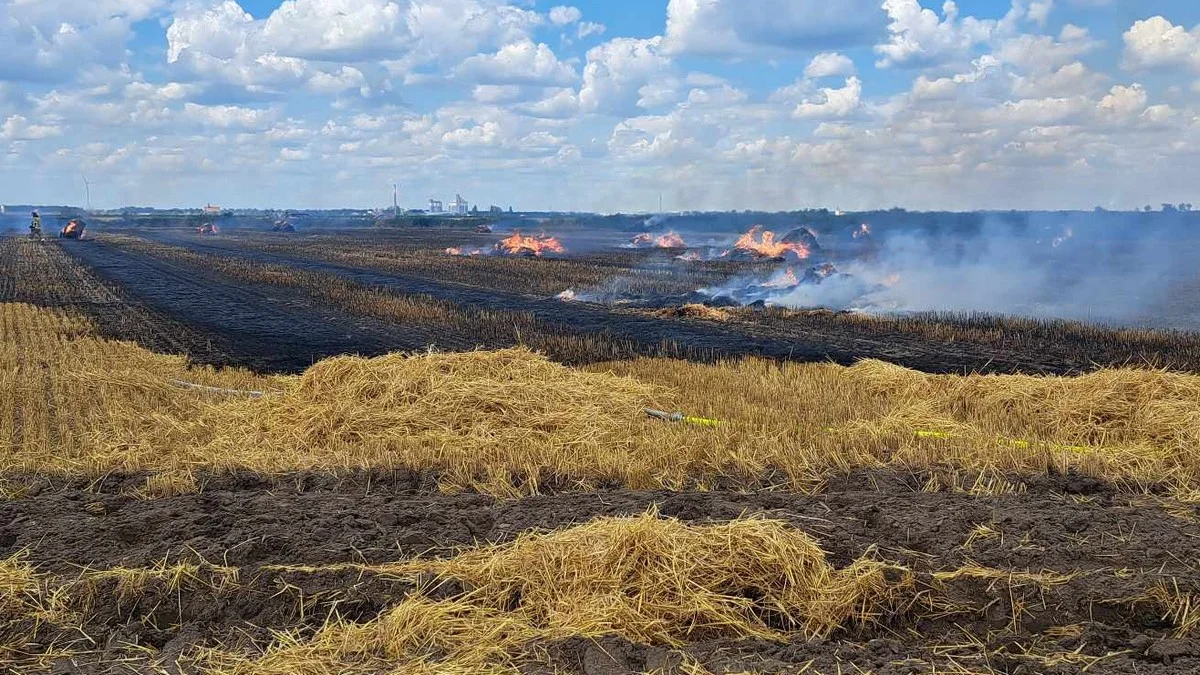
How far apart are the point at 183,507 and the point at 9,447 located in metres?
3.55

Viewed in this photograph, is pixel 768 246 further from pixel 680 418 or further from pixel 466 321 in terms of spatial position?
A: pixel 680 418

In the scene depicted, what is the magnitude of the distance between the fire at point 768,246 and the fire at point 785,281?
11157 mm

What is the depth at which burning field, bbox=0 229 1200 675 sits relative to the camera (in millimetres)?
5125

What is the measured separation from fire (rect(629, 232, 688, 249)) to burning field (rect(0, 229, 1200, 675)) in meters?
42.6

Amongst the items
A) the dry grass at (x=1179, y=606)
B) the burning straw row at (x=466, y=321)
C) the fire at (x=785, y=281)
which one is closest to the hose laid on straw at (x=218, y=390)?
the burning straw row at (x=466, y=321)

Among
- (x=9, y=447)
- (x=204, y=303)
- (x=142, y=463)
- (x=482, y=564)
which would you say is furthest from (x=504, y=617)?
(x=204, y=303)

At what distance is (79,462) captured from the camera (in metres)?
9.16

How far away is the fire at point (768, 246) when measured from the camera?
4466cm

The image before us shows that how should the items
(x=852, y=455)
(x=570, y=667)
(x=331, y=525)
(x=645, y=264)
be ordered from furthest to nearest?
(x=645, y=264) → (x=852, y=455) → (x=331, y=525) → (x=570, y=667)

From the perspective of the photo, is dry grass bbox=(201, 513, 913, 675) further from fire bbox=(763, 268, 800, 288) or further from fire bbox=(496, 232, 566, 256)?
fire bbox=(496, 232, 566, 256)

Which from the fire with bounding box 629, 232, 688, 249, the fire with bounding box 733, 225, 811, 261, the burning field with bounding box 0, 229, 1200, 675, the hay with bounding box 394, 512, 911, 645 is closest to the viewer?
the burning field with bounding box 0, 229, 1200, 675

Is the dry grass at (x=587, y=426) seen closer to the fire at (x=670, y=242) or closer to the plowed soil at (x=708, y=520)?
the plowed soil at (x=708, y=520)

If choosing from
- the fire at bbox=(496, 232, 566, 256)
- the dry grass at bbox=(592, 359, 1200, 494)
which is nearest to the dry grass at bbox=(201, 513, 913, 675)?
the dry grass at bbox=(592, 359, 1200, 494)

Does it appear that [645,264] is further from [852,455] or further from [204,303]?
[852,455]
